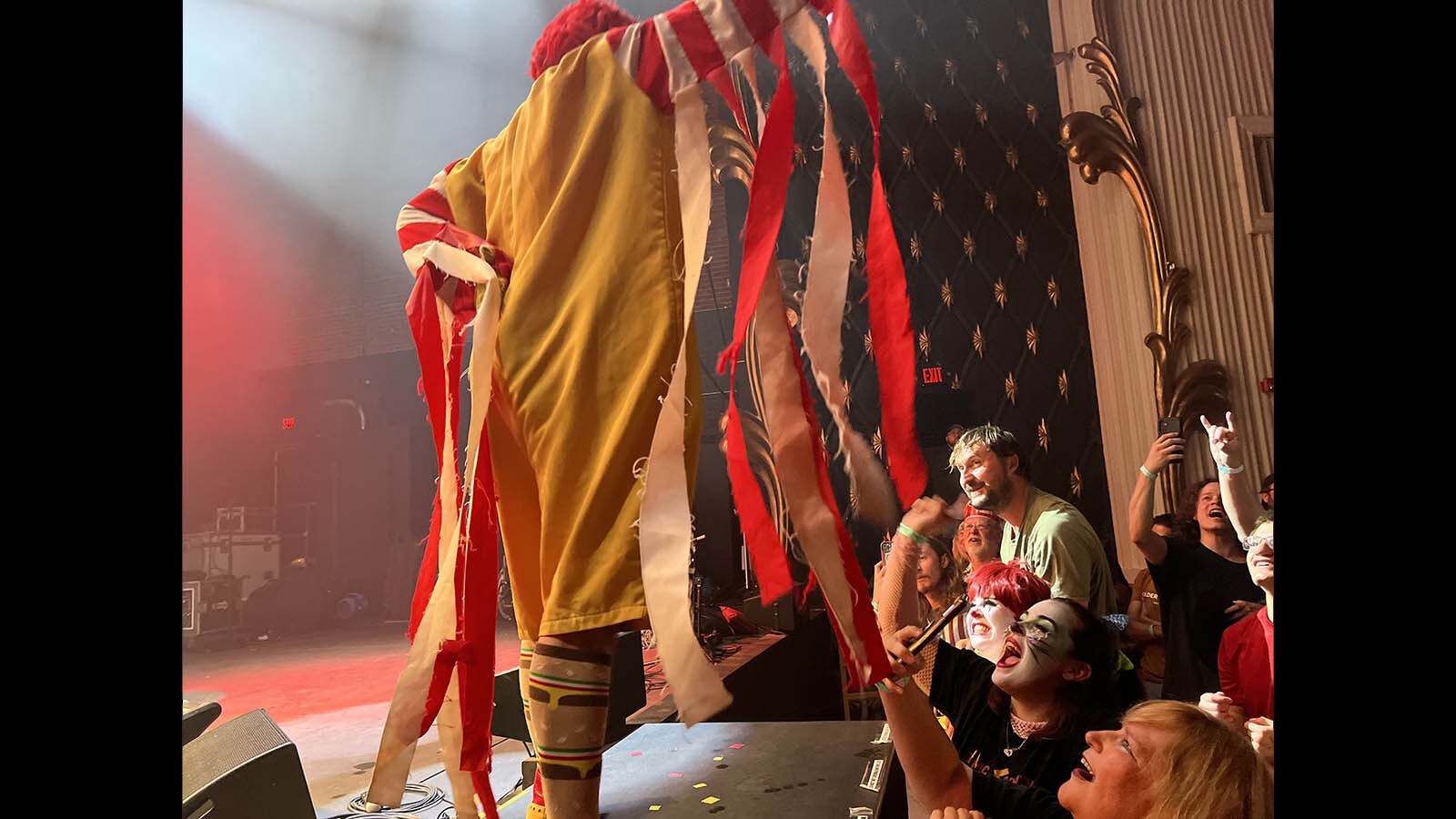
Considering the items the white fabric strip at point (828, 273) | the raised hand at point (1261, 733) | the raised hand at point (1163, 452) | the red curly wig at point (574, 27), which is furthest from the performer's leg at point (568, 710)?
the raised hand at point (1163, 452)

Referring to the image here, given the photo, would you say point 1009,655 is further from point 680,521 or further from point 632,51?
point 632,51

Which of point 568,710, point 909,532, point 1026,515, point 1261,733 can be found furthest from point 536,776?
point 1261,733

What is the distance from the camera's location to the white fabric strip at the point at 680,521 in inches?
22.4

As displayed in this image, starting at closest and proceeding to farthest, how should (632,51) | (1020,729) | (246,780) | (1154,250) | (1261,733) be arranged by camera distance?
(632,51)
(246,780)
(1020,729)
(1261,733)
(1154,250)

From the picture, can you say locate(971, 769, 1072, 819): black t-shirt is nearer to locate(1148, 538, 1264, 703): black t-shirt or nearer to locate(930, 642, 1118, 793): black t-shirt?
locate(930, 642, 1118, 793): black t-shirt

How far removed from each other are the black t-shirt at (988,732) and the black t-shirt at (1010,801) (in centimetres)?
7

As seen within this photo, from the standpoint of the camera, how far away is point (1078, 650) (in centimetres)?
117

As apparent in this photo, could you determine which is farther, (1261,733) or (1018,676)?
(1261,733)

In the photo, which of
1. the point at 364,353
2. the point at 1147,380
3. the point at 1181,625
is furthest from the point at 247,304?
the point at 1181,625

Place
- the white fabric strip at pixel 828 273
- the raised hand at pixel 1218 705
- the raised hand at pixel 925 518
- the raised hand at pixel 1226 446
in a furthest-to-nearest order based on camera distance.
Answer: the raised hand at pixel 1226 446, the raised hand at pixel 1218 705, the raised hand at pixel 925 518, the white fabric strip at pixel 828 273

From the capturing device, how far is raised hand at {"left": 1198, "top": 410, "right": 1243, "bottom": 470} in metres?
1.45

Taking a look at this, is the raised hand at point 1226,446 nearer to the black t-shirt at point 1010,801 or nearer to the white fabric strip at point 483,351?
the black t-shirt at point 1010,801

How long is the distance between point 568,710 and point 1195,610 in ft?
3.95

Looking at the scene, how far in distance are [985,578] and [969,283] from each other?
0.52m
